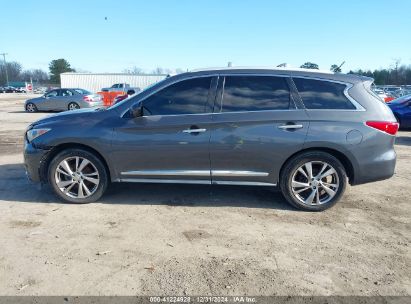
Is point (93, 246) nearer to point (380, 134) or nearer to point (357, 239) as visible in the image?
point (357, 239)

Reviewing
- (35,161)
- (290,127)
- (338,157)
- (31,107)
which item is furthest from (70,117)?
(31,107)

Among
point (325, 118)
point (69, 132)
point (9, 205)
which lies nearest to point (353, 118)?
point (325, 118)

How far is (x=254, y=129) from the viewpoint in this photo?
14.7ft

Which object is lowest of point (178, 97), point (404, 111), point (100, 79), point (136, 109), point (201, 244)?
point (201, 244)

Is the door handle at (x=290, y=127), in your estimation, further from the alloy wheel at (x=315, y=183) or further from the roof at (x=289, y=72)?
the roof at (x=289, y=72)

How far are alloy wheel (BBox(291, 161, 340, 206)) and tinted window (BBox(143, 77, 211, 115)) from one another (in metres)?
1.62

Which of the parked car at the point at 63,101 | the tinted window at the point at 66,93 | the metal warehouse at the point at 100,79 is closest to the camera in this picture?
the parked car at the point at 63,101

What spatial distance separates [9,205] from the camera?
15.9ft

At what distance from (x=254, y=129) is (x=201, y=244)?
163 centimetres

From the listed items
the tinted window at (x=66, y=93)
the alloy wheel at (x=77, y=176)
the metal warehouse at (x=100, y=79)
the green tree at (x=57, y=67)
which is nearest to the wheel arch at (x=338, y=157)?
the alloy wheel at (x=77, y=176)

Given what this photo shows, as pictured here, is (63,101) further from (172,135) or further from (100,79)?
(100,79)

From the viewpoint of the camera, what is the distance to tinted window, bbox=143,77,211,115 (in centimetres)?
463

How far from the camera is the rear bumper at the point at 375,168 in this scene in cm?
455

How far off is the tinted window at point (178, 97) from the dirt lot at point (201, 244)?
133 centimetres
